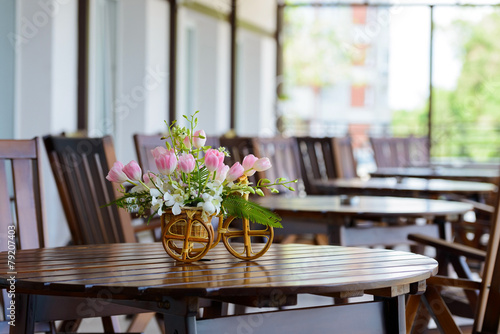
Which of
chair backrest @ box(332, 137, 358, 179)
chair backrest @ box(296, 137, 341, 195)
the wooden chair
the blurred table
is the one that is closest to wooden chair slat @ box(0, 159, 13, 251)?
the wooden chair

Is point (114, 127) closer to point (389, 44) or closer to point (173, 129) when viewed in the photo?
point (173, 129)

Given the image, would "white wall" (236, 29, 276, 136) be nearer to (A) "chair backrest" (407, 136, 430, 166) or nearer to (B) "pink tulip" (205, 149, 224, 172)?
(A) "chair backrest" (407, 136, 430, 166)

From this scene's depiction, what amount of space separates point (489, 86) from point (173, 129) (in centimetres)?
2503

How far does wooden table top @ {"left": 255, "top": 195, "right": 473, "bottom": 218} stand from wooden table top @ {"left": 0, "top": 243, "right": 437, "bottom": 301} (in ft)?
3.20

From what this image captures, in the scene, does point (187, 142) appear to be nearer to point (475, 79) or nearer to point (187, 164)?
point (187, 164)

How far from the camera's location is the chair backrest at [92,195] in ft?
7.71

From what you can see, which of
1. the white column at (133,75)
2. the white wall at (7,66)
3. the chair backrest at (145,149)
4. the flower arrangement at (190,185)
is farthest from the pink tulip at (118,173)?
the white column at (133,75)

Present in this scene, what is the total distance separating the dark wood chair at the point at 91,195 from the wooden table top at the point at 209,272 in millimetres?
493

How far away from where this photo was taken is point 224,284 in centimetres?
135

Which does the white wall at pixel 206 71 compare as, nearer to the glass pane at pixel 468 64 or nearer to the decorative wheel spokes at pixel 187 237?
the decorative wheel spokes at pixel 187 237

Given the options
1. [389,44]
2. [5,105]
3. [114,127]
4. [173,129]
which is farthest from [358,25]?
[173,129]

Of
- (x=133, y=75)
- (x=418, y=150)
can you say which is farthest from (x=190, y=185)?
(x=418, y=150)

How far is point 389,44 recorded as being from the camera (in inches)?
1043

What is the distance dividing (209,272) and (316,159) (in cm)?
381
